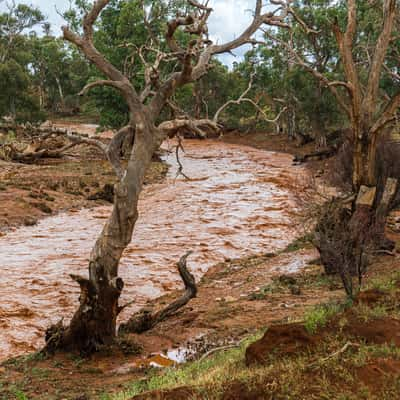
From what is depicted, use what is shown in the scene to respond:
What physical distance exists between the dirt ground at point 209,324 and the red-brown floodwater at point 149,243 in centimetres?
93

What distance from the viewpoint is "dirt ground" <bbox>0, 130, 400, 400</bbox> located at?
6.36m

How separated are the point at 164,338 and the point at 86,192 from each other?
45.7 ft

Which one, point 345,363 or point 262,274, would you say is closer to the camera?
point 345,363

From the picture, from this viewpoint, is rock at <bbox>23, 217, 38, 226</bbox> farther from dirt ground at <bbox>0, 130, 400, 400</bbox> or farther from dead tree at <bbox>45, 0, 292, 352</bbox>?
dead tree at <bbox>45, 0, 292, 352</bbox>

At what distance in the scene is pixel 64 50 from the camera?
56.2 meters

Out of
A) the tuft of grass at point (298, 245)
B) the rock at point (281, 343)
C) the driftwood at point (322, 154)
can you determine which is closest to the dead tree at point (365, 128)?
the tuft of grass at point (298, 245)

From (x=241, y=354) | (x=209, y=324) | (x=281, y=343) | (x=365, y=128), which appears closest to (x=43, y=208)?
(x=209, y=324)

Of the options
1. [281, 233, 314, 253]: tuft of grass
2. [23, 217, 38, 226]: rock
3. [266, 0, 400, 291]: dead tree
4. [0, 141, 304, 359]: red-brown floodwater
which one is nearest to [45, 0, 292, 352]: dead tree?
[0, 141, 304, 359]: red-brown floodwater

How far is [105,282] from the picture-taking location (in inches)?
291

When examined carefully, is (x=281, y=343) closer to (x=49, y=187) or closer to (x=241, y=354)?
(x=241, y=354)

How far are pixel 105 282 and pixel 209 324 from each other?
188 cm

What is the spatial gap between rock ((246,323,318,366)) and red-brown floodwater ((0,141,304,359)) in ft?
15.3

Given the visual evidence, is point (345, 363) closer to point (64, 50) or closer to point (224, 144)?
point (224, 144)

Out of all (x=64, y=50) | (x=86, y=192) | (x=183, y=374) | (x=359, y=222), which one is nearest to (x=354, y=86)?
(x=359, y=222)
